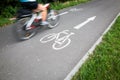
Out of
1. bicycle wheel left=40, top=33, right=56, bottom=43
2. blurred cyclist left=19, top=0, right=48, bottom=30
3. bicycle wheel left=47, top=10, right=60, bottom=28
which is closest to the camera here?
blurred cyclist left=19, top=0, right=48, bottom=30

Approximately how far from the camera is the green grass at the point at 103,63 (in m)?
4.93

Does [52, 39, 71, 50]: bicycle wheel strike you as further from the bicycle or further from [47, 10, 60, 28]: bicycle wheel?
[47, 10, 60, 28]: bicycle wheel

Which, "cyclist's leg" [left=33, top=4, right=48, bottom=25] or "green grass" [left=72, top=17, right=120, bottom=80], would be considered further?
"cyclist's leg" [left=33, top=4, right=48, bottom=25]

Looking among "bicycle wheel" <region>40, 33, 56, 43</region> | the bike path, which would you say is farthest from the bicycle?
"bicycle wheel" <region>40, 33, 56, 43</region>

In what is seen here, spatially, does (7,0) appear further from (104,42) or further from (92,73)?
(92,73)

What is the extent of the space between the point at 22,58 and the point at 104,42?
299cm

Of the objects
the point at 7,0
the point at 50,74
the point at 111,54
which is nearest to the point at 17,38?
the point at 50,74

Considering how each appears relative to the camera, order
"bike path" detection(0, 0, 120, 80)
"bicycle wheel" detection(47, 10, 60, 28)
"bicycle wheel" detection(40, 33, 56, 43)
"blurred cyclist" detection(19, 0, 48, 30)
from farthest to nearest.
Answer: "bicycle wheel" detection(47, 10, 60, 28), "bicycle wheel" detection(40, 33, 56, 43), "blurred cyclist" detection(19, 0, 48, 30), "bike path" detection(0, 0, 120, 80)

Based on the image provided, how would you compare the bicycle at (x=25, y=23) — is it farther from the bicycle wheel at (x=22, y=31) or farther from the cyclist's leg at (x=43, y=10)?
the cyclist's leg at (x=43, y=10)

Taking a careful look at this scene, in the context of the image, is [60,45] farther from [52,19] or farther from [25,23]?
[52,19]

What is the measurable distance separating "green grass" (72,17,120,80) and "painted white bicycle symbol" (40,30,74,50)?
1.31m

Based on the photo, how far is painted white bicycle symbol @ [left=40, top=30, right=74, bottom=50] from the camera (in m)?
7.17

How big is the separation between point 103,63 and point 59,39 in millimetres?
2640

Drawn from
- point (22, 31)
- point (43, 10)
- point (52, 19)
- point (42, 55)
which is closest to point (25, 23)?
point (22, 31)
